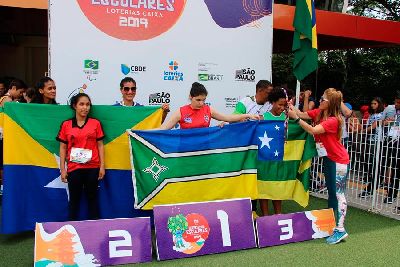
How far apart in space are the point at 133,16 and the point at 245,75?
192 cm

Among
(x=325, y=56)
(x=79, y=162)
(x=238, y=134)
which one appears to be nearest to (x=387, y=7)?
(x=325, y=56)

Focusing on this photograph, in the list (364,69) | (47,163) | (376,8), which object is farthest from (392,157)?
(376,8)

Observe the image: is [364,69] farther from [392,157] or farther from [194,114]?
[194,114]

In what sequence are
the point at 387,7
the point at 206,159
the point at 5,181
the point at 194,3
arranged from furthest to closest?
1. the point at 387,7
2. the point at 194,3
3. the point at 206,159
4. the point at 5,181

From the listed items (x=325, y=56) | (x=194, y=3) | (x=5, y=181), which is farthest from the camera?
(x=325, y=56)

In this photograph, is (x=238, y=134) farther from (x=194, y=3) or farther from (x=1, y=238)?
(x=1, y=238)

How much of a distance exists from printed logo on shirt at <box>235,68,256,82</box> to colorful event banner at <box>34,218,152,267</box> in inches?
130

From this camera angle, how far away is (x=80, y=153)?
4.17 metres

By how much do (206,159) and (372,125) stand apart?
8.75 feet

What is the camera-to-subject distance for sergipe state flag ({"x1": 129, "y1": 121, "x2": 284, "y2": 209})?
14.7 ft

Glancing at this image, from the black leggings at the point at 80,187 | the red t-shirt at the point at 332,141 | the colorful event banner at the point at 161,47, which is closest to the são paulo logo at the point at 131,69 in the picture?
the colorful event banner at the point at 161,47

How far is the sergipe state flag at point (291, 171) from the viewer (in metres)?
5.01

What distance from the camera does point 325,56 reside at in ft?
77.6

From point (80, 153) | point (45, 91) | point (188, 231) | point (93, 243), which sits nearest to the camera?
→ point (93, 243)
